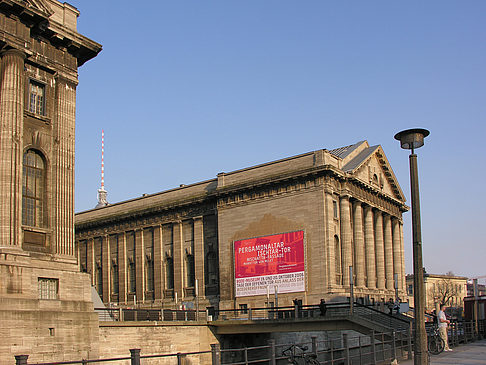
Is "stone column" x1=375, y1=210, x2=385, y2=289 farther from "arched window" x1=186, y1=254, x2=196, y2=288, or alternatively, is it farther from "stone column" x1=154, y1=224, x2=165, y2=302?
"stone column" x1=154, y1=224, x2=165, y2=302

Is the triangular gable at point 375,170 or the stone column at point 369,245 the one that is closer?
the triangular gable at point 375,170

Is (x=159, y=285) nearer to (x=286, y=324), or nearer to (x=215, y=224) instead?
(x=215, y=224)

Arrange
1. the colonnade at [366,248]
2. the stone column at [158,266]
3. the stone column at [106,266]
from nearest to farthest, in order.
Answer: the colonnade at [366,248], the stone column at [158,266], the stone column at [106,266]

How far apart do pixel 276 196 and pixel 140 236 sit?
19909 mm

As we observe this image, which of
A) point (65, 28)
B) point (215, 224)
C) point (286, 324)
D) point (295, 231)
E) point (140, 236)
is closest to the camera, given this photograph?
point (65, 28)

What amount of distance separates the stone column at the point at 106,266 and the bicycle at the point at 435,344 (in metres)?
49.5

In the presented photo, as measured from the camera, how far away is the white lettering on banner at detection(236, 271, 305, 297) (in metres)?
Result: 52.2

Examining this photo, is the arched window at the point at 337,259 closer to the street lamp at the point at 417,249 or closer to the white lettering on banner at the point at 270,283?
the white lettering on banner at the point at 270,283

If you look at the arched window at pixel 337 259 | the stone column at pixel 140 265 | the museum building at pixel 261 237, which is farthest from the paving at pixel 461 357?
the stone column at pixel 140 265

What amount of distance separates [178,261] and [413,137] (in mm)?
48267

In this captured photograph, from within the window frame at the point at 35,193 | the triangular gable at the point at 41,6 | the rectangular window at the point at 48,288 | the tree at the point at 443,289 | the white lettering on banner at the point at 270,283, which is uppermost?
the triangular gable at the point at 41,6

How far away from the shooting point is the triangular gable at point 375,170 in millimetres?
58250

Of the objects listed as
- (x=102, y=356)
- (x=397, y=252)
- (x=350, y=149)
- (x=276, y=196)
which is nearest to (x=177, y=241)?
(x=276, y=196)

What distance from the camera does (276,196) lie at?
55.2 metres
